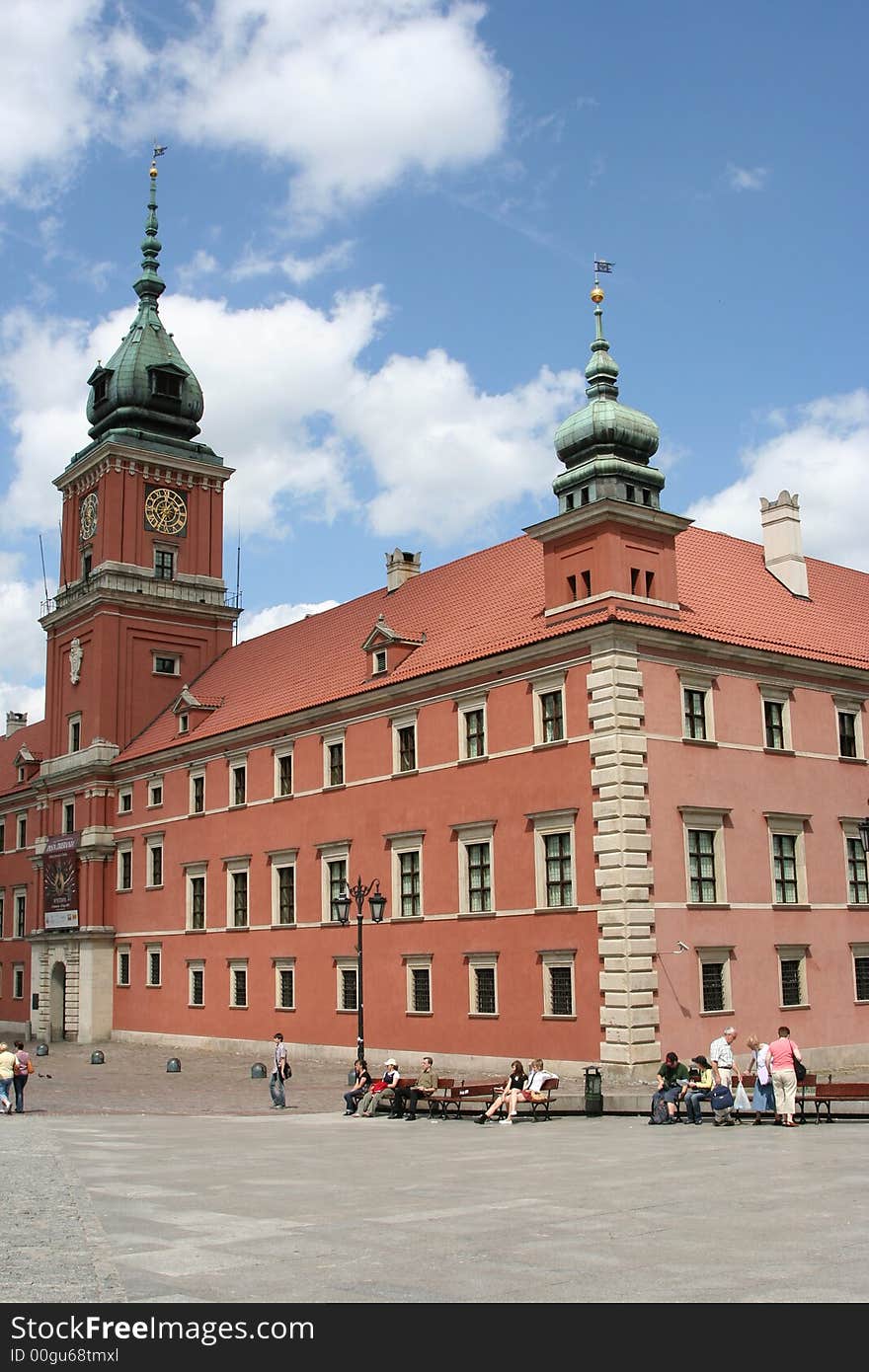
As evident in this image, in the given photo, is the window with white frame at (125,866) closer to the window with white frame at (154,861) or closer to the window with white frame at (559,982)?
the window with white frame at (154,861)

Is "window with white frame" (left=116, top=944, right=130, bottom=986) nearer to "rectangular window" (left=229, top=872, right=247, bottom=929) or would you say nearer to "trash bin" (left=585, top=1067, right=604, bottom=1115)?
"rectangular window" (left=229, top=872, right=247, bottom=929)

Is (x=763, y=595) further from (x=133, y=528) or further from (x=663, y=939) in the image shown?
(x=133, y=528)

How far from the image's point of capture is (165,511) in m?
53.8

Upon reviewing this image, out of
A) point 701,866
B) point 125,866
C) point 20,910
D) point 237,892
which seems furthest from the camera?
point 20,910

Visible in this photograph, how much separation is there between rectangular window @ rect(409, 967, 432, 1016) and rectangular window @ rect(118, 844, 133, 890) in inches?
747

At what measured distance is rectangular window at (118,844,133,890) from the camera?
1978 inches

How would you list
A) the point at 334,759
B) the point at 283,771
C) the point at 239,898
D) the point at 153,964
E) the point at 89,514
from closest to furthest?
the point at 334,759 → the point at 283,771 → the point at 239,898 → the point at 153,964 → the point at 89,514

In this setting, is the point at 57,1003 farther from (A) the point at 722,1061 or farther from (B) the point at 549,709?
(A) the point at 722,1061

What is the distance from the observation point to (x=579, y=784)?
98.2 ft

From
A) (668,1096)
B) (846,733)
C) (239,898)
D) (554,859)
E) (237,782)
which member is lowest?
(668,1096)

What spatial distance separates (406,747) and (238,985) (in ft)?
38.8

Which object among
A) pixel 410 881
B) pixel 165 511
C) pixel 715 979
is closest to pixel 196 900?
pixel 410 881

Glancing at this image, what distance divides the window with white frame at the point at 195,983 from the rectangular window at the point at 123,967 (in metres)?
5.28

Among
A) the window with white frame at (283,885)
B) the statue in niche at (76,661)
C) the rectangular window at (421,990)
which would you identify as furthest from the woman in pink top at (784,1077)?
the statue in niche at (76,661)
